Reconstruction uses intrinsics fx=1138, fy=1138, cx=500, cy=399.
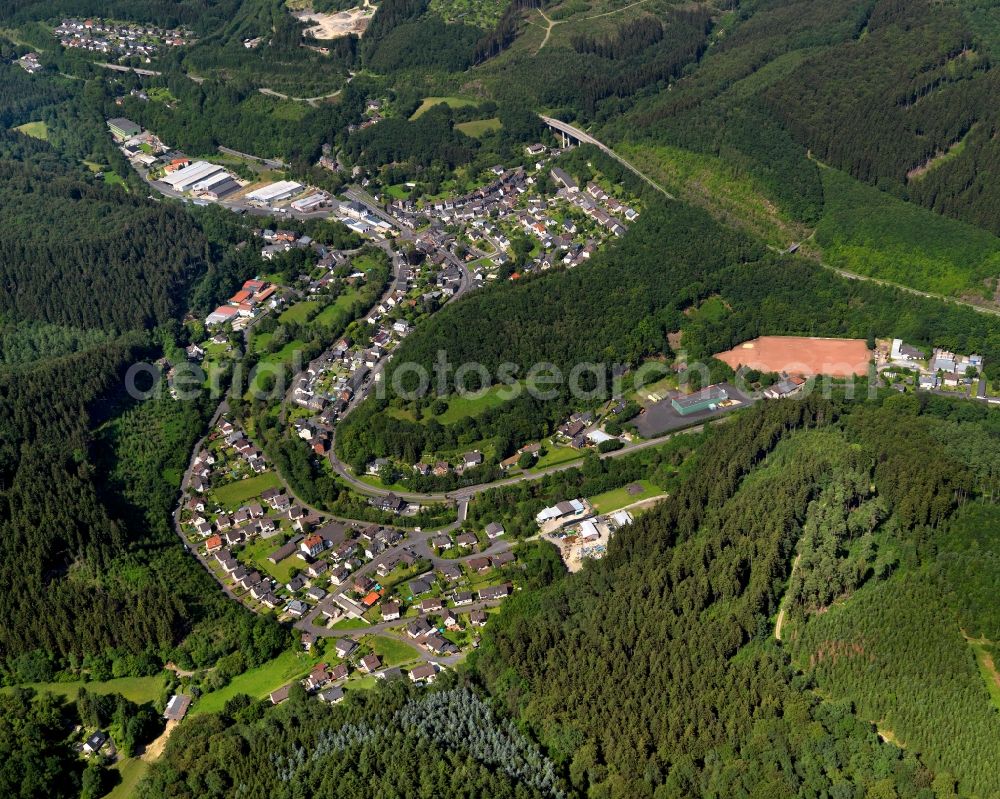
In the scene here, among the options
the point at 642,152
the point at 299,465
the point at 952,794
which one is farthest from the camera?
the point at 642,152

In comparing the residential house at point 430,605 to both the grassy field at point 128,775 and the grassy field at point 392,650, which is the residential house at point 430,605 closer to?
the grassy field at point 392,650

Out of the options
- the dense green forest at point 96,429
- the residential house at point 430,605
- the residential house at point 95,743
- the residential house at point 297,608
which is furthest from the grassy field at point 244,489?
the residential house at point 95,743

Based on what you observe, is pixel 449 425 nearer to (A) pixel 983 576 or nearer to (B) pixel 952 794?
(A) pixel 983 576

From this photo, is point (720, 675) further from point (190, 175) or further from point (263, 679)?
point (190, 175)

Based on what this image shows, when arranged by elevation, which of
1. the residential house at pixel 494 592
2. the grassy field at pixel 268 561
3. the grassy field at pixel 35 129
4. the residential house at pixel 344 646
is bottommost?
the grassy field at pixel 35 129

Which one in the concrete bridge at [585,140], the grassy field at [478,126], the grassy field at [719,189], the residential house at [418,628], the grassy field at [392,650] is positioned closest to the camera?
the grassy field at [392,650]

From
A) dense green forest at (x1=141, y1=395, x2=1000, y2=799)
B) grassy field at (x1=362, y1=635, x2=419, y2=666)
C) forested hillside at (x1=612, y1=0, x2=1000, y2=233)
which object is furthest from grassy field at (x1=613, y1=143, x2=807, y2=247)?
grassy field at (x1=362, y1=635, x2=419, y2=666)

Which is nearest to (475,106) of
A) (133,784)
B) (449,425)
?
(449,425)
